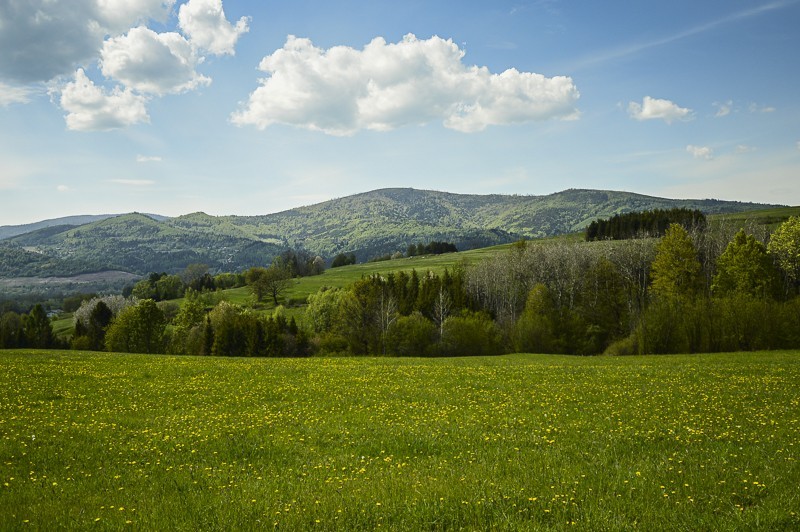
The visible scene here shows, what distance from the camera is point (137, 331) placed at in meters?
94.6

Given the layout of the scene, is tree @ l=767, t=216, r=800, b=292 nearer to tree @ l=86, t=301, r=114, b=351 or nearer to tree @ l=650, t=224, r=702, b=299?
tree @ l=650, t=224, r=702, b=299

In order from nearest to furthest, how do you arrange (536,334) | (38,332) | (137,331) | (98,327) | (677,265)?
(536,334), (677,265), (137,331), (38,332), (98,327)

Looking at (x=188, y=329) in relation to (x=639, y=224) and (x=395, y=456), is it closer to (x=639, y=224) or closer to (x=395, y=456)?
(x=395, y=456)

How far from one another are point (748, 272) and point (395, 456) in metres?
82.1

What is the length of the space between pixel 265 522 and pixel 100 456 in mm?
6986

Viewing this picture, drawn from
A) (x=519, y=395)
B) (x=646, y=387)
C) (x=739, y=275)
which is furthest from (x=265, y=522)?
(x=739, y=275)

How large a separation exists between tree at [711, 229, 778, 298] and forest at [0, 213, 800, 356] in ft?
0.57

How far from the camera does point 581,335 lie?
260 ft

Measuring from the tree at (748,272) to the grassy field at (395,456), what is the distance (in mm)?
59810

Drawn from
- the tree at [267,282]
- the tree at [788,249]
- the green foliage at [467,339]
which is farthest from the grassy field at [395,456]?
the tree at [267,282]

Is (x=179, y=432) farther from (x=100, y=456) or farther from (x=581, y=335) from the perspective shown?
(x=581, y=335)

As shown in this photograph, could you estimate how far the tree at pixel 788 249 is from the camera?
7725 cm

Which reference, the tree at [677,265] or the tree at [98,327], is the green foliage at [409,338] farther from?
the tree at [98,327]

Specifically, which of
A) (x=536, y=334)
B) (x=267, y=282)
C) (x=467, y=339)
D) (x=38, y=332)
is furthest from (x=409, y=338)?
(x=267, y=282)
